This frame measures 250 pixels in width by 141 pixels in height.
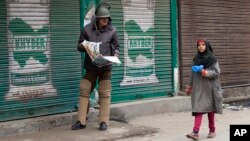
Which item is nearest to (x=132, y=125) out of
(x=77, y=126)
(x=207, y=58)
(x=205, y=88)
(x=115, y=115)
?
(x=115, y=115)

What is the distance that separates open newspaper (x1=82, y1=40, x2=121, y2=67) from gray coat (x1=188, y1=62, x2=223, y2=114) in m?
1.21

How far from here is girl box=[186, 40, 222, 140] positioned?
21.3 ft

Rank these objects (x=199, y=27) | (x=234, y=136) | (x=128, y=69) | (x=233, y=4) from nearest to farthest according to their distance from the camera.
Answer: (x=234, y=136)
(x=128, y=69)
(x=199, y=27)
(x=233, y=4)

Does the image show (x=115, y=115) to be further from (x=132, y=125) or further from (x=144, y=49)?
(x=144, y=49)

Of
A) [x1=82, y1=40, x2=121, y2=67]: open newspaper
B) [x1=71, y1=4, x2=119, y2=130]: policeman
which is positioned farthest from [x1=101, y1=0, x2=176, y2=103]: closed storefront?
[x1=82, y1=40, x2=121, y2=67]: open newspaper

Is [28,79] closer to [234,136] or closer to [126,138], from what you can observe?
[126,138]

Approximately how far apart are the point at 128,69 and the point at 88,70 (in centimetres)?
193

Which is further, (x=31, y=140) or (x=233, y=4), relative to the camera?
(x=233, y=4)

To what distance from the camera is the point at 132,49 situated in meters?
8.75

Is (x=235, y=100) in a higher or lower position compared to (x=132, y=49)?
lower

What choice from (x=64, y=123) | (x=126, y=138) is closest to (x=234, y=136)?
(x=126, y=138)

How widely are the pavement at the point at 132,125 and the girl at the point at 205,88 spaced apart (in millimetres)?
480

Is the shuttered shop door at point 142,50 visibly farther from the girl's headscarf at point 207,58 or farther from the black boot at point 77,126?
the girl's headscarf at point 207,58

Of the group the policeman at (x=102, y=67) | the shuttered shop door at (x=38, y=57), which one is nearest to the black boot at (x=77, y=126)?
the policeman at (x=102, y=67)
